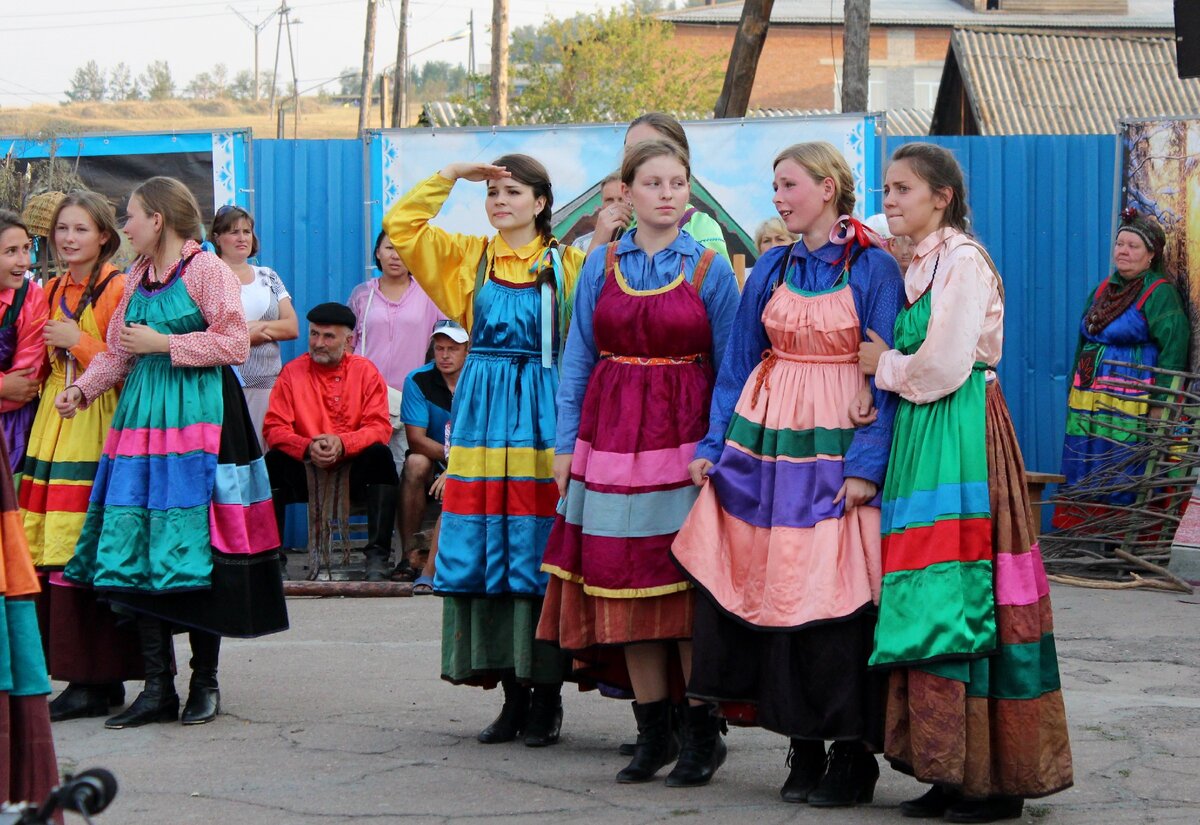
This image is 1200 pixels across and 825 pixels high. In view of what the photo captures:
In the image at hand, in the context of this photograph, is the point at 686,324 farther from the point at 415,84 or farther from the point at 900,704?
the point at 415,84

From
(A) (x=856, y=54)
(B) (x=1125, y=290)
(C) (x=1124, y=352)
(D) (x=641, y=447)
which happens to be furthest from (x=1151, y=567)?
(A) (x=856, y=54)

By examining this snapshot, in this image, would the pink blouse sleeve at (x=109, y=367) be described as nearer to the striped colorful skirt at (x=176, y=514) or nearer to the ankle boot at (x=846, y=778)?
the striped colorful skirt at (x=176, y=514)

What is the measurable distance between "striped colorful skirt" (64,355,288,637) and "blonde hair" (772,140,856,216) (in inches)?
93.2

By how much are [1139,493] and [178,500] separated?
6059 mm

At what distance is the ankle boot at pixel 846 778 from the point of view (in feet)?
15.2

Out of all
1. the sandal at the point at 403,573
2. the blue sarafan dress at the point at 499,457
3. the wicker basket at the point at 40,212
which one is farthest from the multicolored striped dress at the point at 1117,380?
the wicker basket at the point at 40,212

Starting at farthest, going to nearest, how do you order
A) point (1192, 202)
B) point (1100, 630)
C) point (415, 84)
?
point (415, 84) → point (1192, 202) → point (1100, 630)

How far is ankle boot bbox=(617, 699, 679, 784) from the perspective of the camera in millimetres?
4957

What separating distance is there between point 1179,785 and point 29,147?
27.5 ft

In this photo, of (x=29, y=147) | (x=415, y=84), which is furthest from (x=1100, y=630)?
(x=415, y=84)

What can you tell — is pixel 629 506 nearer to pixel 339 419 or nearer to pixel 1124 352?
pixel 339 419

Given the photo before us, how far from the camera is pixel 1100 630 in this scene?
25.1 ft

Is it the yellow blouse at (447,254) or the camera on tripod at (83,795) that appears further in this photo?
the yellow blouse at (447,254)

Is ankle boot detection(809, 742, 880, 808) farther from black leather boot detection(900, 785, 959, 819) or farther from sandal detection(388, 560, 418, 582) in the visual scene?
sandal detection(388, 560, 418, 582)
